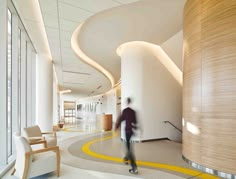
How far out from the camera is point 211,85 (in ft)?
13.1

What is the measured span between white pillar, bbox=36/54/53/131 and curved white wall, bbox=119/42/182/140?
11.9 feet

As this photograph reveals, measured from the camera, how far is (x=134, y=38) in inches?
275

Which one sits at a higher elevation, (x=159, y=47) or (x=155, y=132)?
(x=159, y=47)

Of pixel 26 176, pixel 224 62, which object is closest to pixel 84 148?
pixel 26 176

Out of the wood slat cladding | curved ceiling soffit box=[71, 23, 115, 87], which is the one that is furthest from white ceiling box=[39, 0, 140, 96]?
the wood slat cladding

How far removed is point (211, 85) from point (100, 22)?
3826mm

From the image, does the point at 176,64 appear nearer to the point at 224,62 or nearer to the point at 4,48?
the point at 224,62

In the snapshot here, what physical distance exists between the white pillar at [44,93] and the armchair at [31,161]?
4.80 meters

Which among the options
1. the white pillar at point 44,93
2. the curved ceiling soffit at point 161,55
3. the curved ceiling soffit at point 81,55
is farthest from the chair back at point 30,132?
the curved ceiling soffit at point 161,55

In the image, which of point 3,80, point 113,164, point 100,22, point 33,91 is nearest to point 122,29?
point 100,22

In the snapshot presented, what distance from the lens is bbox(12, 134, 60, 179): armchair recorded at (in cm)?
334

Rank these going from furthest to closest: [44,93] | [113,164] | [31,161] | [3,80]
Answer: [44,93] < [113,164] < [3,80] < [31,161]

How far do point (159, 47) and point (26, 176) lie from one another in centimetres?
Answer: 686

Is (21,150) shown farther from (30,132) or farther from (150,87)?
(150,87)
